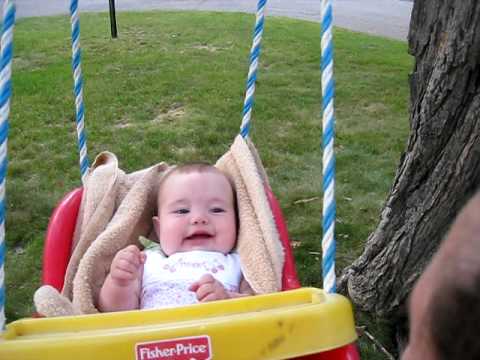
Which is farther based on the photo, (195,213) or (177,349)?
(195,213)

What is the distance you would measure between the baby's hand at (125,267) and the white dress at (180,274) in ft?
0.35

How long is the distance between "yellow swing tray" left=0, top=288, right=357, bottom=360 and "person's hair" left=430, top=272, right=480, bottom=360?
0.72 metres

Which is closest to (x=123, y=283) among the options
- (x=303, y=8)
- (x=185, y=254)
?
(x=185, y=254)

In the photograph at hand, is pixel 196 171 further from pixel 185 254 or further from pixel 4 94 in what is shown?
pixel 4 94

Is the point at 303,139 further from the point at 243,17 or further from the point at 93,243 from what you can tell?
the point at 243,17

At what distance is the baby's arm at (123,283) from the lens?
5.99 ft

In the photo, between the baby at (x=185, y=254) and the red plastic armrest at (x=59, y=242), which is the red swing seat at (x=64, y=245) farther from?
the baby at (x=185, y=254)

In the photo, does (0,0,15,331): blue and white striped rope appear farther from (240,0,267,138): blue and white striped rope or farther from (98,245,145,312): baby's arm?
(240,0,267,138): blue and white striped rope

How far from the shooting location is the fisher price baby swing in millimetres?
1332

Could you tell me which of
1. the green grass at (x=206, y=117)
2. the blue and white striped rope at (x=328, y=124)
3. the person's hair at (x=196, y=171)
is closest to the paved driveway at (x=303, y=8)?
the green grass at (x=206, y=117)

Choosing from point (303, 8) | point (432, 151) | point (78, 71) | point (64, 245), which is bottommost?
point (303, 8)

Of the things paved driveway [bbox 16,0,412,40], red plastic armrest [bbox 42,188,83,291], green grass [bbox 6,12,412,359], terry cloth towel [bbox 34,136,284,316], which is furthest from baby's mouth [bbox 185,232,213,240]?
paved driveway [bbox 16,0,412,40]

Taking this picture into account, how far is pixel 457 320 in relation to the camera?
25.0 inches

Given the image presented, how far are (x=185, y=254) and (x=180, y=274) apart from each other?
0.07m
